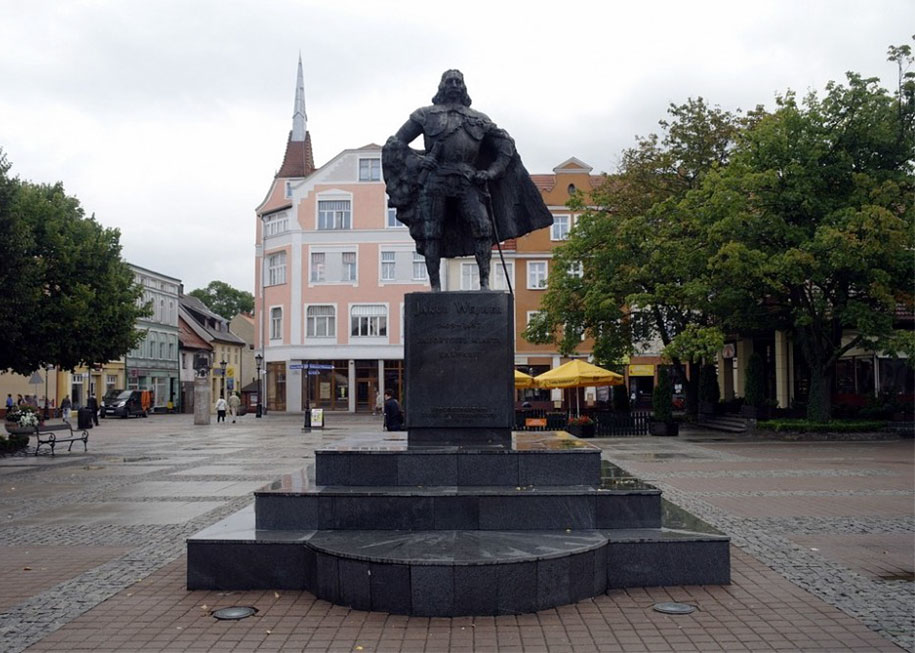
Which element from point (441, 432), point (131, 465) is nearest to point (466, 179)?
point (441, 432)

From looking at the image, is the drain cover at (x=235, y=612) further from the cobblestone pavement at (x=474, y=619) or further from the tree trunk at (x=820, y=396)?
the tree trunk at (x=820, y=396)

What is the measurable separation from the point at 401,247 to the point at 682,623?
149 ft

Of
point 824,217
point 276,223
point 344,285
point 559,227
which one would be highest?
point 276,223

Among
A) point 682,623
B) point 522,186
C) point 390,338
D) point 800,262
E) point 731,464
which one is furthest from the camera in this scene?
point 390,338

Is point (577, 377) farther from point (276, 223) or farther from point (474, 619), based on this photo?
point (276, 223)

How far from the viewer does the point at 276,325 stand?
170 ft

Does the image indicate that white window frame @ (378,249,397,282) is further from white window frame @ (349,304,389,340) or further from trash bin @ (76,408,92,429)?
trash bin @ (76,408,92,429)

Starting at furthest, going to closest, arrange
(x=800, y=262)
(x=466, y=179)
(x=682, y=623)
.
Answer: (x=800, y=262), (x=466, y=179), (x=682, y=623)

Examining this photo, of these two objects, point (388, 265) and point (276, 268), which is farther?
point (276, 268)

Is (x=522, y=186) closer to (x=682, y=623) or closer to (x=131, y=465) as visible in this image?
(x=682, y=623)

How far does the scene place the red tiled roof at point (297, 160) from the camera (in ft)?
189

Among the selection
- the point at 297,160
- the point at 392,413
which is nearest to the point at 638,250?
the point at 392,413

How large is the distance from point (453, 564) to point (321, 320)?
45.6 meters

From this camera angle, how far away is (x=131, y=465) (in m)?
18.5
